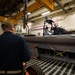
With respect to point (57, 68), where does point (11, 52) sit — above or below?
above

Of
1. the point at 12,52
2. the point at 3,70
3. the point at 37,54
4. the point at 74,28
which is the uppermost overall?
the point at 74,28

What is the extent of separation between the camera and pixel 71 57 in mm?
3646

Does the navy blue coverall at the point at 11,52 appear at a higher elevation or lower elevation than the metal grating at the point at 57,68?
higher

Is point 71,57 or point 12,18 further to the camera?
point 12,18

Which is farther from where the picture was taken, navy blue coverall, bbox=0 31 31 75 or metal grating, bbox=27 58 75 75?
metal grating, bbox=27 58 75 75

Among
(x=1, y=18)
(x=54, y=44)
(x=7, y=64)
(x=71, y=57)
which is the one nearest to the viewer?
(x=7, y=64)

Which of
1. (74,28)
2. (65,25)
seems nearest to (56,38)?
(74,28)

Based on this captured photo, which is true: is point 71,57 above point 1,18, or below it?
below

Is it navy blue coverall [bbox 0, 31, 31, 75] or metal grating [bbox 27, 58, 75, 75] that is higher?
navy blue coverall [bbox 0, 31, 31, 75]

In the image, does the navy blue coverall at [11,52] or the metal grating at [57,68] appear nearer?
the navy blue coverall at [11,52]

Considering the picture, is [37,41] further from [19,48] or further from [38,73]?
[19,48]

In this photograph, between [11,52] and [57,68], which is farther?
[57,68]

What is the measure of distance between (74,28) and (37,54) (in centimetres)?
396

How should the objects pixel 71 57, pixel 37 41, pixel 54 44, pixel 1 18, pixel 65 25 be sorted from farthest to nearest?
pixel 65 25 < pixel 1 18 < pixel 37 41 < pixel 54 44 < pixel 71 57
